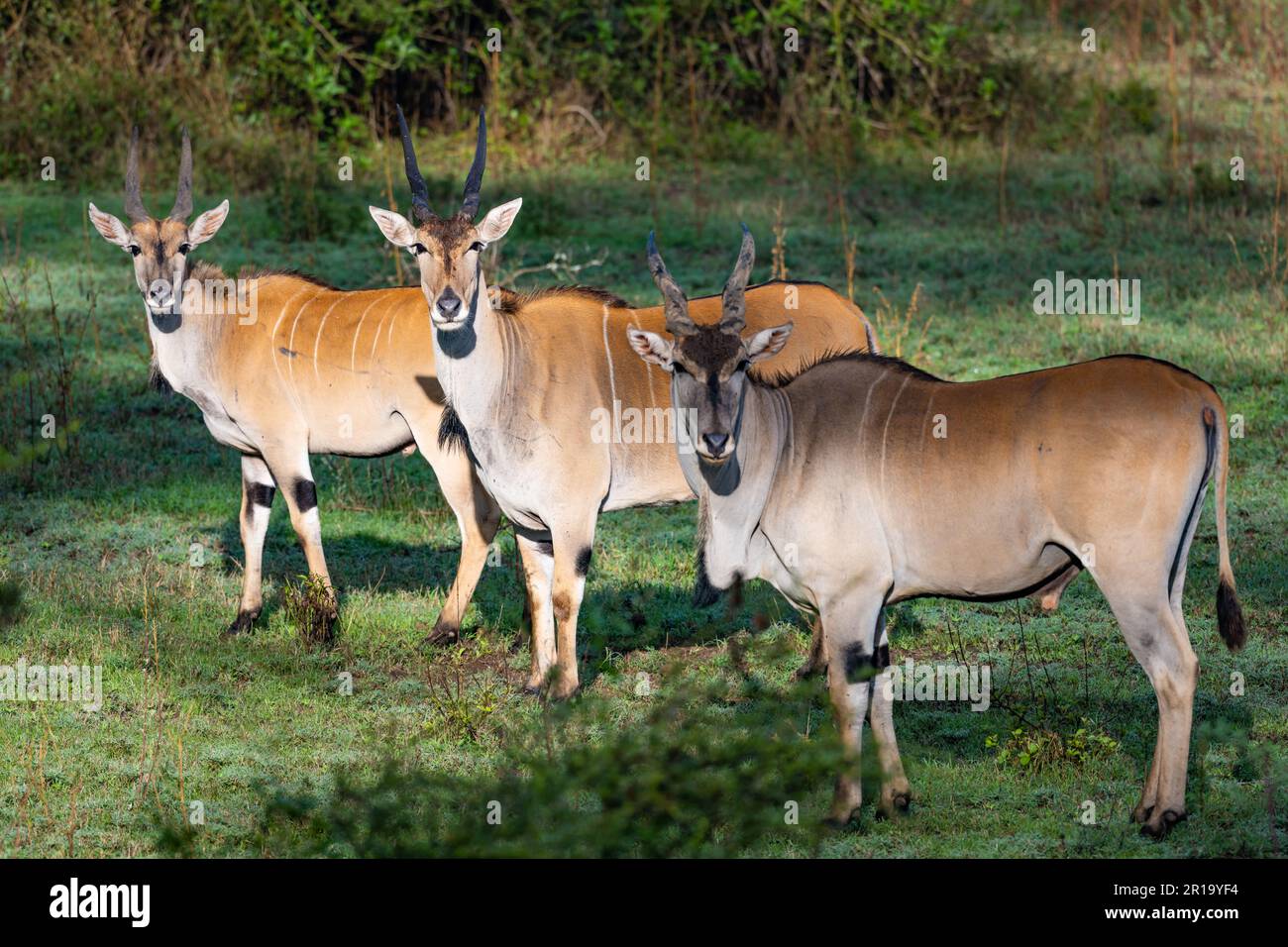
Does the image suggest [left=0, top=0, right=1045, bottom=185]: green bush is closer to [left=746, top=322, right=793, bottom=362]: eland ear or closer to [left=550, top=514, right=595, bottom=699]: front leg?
[left=550, top=514, right=595, bottom=699]: front leg

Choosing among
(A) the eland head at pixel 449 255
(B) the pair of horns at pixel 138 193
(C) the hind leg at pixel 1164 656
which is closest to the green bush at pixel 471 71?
(B) the pair of horns at pixel 138 193

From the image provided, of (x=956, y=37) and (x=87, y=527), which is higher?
(x=956, y=37)

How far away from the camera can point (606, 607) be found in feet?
24.1

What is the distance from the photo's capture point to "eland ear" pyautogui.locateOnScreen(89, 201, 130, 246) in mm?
7238

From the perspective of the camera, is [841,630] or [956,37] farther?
[956,37]

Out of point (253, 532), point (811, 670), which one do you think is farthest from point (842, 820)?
point (253, 532)

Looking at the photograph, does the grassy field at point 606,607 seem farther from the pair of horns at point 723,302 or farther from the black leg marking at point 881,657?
the pair of horns at point 723,302

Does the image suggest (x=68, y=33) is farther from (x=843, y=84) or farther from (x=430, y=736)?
(x=430, y=736)

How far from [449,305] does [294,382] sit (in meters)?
1.41

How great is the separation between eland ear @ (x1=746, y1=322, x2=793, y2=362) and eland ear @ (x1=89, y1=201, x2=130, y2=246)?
3160mm
